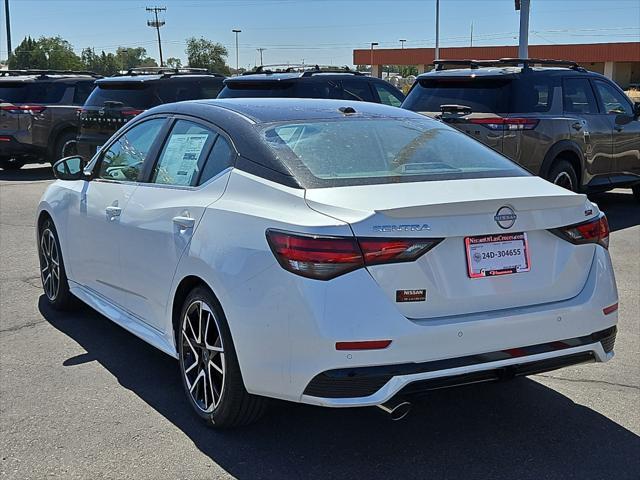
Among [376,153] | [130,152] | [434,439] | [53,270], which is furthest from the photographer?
[53,270]

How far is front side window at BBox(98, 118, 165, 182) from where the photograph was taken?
5.18m

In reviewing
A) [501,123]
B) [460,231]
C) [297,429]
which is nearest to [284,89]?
[501,123]

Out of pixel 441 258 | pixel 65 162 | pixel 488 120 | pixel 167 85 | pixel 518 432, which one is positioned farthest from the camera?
pixel 167 85

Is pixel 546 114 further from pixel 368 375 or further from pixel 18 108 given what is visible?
pixel 18 108

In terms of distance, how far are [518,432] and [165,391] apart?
1.96 m

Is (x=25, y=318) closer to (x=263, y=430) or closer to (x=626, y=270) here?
(x=263, y=430)

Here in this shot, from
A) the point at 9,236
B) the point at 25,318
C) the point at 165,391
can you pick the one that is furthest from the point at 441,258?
the point at 9,236

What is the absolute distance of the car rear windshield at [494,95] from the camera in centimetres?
971

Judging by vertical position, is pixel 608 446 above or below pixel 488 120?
below

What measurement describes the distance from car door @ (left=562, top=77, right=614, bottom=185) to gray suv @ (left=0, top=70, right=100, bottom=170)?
9.65m

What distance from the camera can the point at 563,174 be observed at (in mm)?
10148

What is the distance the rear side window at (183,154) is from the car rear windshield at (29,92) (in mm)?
12544

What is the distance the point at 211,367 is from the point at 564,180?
7152 millimetres

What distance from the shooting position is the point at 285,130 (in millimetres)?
4344
